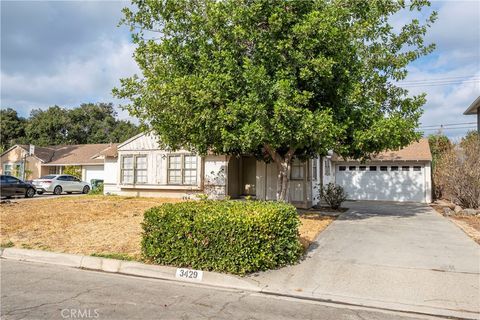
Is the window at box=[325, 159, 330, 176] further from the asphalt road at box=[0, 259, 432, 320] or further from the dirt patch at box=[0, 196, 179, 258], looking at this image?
the asphalt road at box=[0, 259, 432, 320]

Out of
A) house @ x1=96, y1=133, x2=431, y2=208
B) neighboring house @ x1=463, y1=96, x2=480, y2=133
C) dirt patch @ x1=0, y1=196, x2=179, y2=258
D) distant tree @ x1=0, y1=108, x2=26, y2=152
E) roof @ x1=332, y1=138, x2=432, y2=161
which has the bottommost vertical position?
dirt patch @ x1=0, y1=196, x2=179, y2=258

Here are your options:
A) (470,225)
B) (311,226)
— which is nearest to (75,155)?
(311,226)

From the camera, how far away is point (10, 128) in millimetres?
48781

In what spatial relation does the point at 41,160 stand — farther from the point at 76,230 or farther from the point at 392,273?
the point at 392,273

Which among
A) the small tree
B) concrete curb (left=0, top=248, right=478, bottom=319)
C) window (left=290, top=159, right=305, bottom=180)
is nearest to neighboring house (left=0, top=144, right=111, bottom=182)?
window (left=290, top=159, right=305, bottom=180)

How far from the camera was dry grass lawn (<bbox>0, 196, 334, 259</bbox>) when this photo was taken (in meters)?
8.41

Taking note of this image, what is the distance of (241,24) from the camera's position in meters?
10.8

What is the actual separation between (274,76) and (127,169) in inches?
513

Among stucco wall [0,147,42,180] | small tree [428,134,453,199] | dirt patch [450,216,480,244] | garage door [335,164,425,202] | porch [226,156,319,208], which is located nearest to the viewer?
dirt patch [450,216,480,244]

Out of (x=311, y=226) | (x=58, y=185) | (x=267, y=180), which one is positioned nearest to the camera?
(x=311, y=226)

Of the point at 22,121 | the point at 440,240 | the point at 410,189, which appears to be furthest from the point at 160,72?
the point at 22,121

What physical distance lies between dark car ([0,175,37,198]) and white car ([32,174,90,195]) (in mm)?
3420

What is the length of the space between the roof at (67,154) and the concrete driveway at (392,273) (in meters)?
28.8

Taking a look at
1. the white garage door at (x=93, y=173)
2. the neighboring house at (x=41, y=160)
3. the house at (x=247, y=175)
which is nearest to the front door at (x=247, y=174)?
the house at (x=247, y=175)
